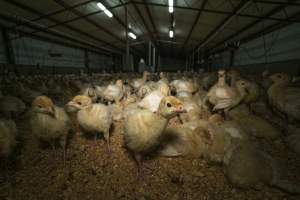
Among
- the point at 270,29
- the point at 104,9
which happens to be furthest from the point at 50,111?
the point at 270,29

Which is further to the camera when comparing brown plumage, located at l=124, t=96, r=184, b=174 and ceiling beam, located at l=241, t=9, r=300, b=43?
ceiling beam, located at l=241, t=9, r=300, b=43

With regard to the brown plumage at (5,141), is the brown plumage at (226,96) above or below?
above

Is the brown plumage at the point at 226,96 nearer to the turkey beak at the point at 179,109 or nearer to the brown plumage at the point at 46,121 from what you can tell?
the turkey beak at the point at 179,109

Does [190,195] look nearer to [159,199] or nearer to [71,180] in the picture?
[159,199]

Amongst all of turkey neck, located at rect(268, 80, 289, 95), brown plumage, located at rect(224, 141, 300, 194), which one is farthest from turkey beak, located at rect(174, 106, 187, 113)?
turkey neck, located at rect(268, 80, 289, 95)

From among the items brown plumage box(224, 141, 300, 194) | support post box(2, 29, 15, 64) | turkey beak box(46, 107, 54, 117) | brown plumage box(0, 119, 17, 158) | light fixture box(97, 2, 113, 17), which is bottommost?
brown plumage box(224, 141, 300, 194)

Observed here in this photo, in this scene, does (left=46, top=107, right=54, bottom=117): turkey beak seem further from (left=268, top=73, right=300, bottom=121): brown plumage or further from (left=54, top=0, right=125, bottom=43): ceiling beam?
(left=54, top=0, right=125, bottom=43): ceiling beam

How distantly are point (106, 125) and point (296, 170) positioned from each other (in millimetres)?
2573

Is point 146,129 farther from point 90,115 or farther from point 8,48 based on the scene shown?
point 8,48

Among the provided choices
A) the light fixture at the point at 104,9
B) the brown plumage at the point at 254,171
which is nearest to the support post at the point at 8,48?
the light fixture at the point at 104,9

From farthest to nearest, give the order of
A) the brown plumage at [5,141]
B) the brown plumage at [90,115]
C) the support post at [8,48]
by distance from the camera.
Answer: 1. the support post at [8,48]
2. the brown plumage at [90,115]
3. the brown plumage at [5,141]

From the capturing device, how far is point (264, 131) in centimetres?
307

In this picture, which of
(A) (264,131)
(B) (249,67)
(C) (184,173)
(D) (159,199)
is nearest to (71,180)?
(D) (159,199)

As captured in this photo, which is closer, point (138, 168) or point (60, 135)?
point (138, 168)
